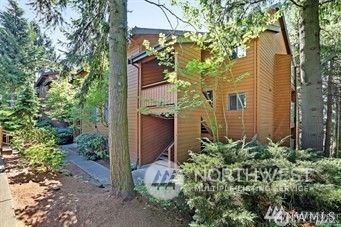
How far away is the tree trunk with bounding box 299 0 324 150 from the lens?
6.71 meters

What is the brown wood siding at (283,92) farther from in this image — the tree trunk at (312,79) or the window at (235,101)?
the tree trunk at (312,79)

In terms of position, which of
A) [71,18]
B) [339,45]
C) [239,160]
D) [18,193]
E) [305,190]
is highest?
[339,45]

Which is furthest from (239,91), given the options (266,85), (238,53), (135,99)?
(135,99)

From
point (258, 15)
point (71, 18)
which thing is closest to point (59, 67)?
point (71, 18)

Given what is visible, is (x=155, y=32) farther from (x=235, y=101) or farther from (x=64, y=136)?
(x=64, y=136)

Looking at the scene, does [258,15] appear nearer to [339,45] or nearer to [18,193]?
[18,193]

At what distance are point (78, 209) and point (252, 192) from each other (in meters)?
3.30

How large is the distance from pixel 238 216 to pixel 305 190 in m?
1.40

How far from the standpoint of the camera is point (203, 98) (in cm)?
963

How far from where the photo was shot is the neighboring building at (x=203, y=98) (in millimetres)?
9578

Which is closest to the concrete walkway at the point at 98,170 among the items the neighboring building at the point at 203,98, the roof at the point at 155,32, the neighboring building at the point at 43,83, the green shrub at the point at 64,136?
the neighboring building at the point at 203,98

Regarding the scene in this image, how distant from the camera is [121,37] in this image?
5.36 m

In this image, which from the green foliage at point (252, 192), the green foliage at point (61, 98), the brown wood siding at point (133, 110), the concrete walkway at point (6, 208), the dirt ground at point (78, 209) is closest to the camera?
the concrete walkway at point (6, 208)

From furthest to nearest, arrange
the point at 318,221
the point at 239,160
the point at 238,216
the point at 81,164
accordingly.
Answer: the point at 81,164
the point at 239,160
the point at 318,221
the point at 238,216
